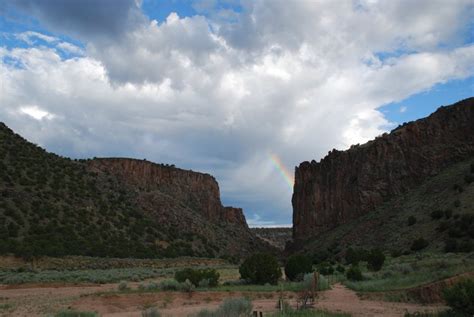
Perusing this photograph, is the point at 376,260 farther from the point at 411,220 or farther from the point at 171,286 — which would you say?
the point at 411,220

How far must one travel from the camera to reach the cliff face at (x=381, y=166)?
66375 millimetres

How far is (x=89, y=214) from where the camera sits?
6241 centimetres

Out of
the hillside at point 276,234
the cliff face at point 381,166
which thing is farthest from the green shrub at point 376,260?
the hillside at point 276,234

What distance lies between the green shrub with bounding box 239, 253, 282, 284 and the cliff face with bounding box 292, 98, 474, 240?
43.6 m

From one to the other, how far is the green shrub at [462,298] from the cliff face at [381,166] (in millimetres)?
54816

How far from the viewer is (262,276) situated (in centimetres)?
2909

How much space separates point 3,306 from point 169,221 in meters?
62.8

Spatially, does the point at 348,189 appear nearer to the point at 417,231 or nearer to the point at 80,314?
the point at 417,231

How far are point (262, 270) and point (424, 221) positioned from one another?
28.8 meters

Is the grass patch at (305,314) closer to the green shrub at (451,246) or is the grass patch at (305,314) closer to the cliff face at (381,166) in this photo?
the green shrub at (451,246)

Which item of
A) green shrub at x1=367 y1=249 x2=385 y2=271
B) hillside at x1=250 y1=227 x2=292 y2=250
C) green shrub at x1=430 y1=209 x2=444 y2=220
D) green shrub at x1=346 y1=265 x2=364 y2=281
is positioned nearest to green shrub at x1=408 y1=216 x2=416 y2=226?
green shrub at x1=430 y1=209 x2=444 y2=220

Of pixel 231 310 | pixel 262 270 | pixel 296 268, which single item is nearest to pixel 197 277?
pixel 262 270

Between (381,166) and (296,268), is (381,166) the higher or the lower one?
the higher one

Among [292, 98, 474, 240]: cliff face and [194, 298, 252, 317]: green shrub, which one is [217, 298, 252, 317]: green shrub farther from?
[292, 98, 474, 240]: cliff face
